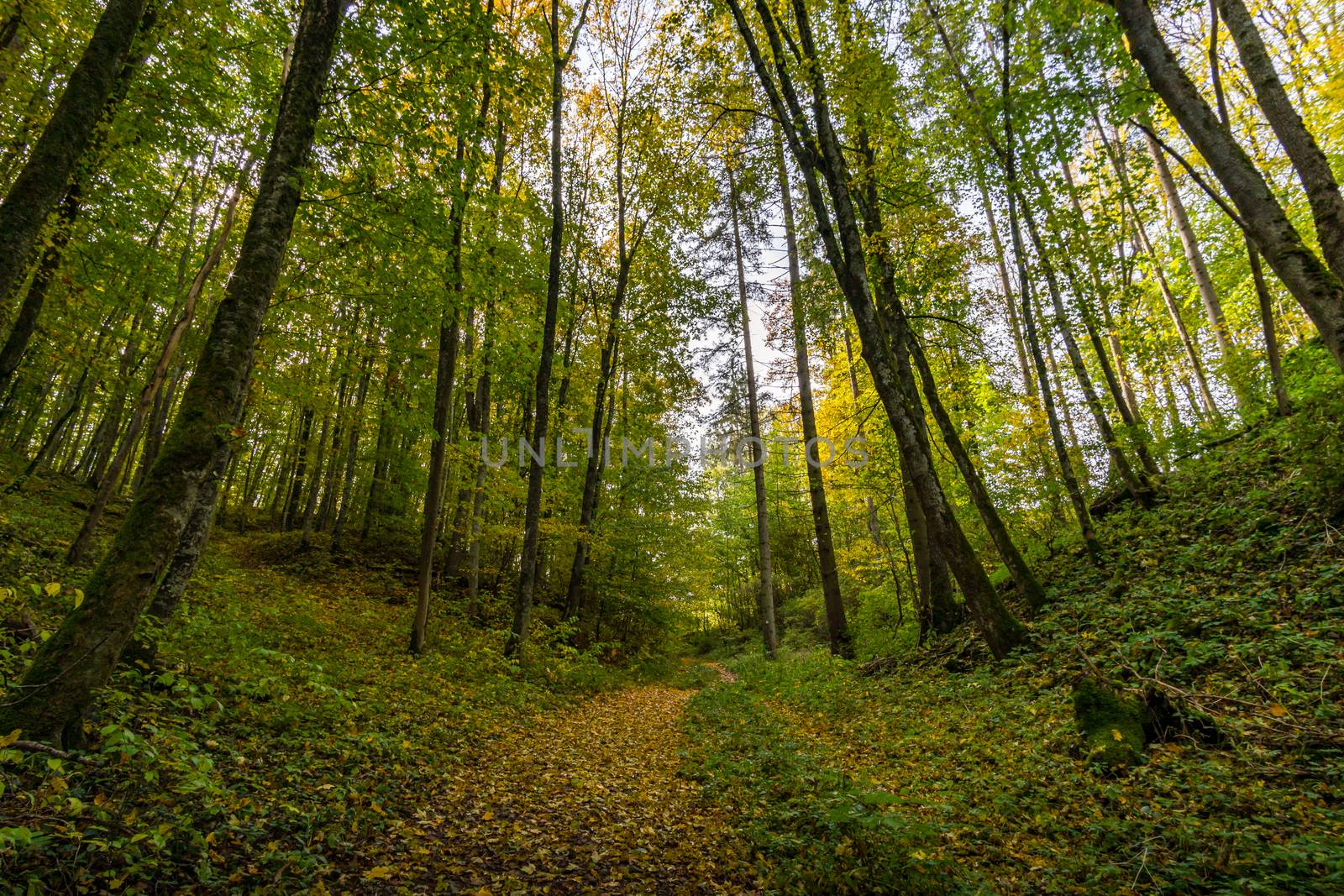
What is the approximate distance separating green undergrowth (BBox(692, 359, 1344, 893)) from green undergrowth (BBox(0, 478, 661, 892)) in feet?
10.5

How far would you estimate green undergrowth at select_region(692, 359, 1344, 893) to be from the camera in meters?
3.15

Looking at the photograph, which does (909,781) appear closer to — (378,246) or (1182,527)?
(1182,527)

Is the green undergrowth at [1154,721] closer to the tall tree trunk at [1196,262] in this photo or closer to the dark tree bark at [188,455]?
the tall tree trunk at [1196,262]

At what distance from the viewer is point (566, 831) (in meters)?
4.48

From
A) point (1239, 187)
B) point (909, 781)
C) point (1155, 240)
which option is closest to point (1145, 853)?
point (909, 781)

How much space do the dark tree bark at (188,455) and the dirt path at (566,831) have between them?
84.9 inches

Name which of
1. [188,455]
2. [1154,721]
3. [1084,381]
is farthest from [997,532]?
[188,455]

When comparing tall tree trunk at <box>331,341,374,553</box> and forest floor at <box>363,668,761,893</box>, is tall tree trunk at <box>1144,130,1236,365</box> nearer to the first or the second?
forest floor at <box>363,668,761,893</box>

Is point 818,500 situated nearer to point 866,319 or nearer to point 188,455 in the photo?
point 866,319

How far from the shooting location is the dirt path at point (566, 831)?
3602 millimetres

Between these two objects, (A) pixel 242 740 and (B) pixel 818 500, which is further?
(B) pixel 818 500

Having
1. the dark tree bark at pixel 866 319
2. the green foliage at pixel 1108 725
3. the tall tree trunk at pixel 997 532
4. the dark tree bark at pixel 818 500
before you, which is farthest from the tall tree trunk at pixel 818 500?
the green foliage at pixel 1108 725

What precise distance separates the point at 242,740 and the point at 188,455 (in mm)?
2683

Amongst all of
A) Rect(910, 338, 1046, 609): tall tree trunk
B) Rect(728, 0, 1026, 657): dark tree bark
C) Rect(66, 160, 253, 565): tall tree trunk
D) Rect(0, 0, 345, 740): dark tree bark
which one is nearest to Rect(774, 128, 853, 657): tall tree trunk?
Rect(728, 0, 1026, 657): dark tree bark
